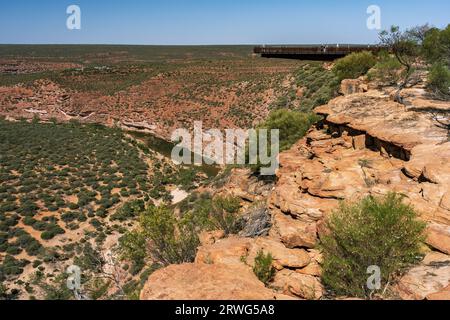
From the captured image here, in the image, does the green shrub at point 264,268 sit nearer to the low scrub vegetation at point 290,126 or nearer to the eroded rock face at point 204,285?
the eroded rock face at point 204,285

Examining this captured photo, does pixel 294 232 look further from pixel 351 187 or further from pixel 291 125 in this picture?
pixel 291 125

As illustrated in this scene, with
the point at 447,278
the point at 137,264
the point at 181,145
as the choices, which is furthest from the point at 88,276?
the point at 181,145

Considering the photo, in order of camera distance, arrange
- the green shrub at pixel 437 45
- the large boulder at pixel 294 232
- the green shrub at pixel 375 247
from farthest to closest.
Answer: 1. the green shrub at pixel 437 45
2. the large boulder at pixel 294 232
3. the green shrub at pixel 375 247

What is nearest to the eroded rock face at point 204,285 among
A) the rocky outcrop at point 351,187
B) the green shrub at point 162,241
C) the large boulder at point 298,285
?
the rocky outcrop at point 351,187

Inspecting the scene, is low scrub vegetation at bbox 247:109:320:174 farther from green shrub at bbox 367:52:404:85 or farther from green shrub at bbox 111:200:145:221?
green shrub at bbox 111:200:145:221

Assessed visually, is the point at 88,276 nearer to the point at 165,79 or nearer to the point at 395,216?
the point at 395,216

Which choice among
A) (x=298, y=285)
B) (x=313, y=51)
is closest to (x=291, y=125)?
(x=298, y=285)
